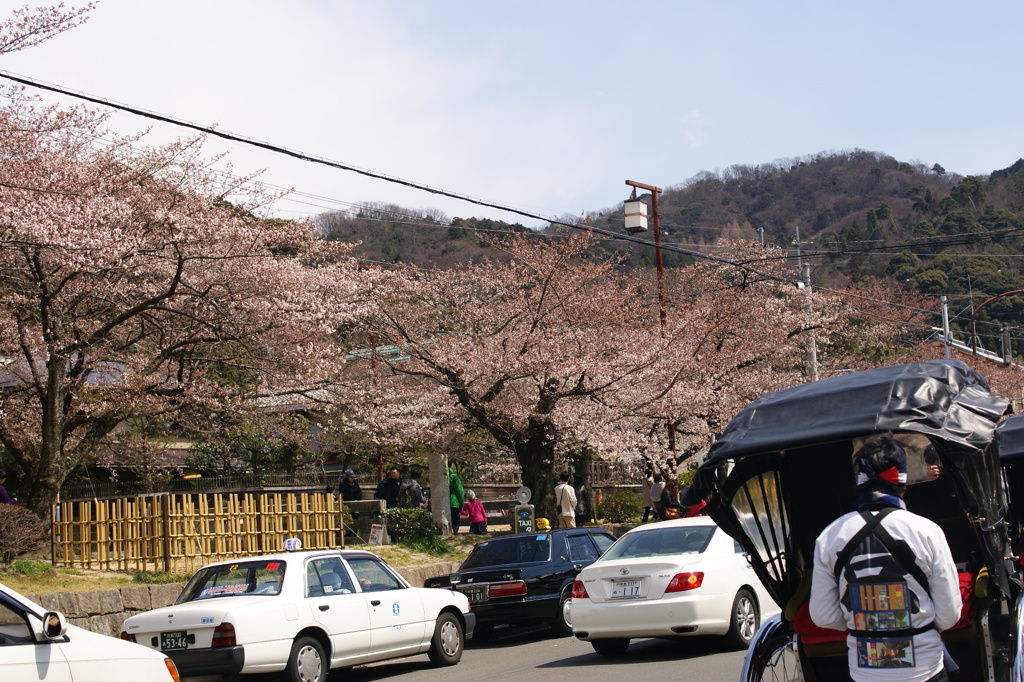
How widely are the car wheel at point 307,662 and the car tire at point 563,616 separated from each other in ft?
13.8

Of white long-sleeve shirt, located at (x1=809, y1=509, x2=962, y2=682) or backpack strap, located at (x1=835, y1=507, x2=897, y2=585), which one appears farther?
backpack strap, located at (x1=835, y1=507, x2=897, y2=585)

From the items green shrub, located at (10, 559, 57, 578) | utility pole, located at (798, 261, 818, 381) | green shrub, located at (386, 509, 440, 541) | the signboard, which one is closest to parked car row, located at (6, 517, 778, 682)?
green shrub, located at (10, 559, 57, 578)

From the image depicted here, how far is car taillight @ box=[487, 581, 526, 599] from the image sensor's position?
13312mm

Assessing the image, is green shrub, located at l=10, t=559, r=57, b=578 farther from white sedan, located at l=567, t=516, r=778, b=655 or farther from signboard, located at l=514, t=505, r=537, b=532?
signboard, located at l=514, t=505, r=537, b=532

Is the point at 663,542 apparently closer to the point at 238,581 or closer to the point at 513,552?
the point at 513,552

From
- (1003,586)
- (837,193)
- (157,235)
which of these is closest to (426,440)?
(157,235)

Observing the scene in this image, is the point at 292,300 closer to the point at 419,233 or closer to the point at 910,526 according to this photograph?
the point at 910,526

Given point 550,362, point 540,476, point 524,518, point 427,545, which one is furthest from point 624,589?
point 540,476

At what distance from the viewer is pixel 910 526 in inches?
178

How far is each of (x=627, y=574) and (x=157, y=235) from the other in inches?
435

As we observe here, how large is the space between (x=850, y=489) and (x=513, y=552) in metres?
8.22

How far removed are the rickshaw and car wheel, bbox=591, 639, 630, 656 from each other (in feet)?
16.3

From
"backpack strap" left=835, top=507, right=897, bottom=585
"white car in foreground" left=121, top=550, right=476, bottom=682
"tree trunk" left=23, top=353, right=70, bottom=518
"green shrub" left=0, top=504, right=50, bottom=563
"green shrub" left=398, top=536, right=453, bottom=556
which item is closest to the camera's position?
"backpack strap" left=835, top=507, right=897, bottom=585

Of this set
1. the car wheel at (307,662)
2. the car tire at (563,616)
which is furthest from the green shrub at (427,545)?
the car wheel at (307,662)
